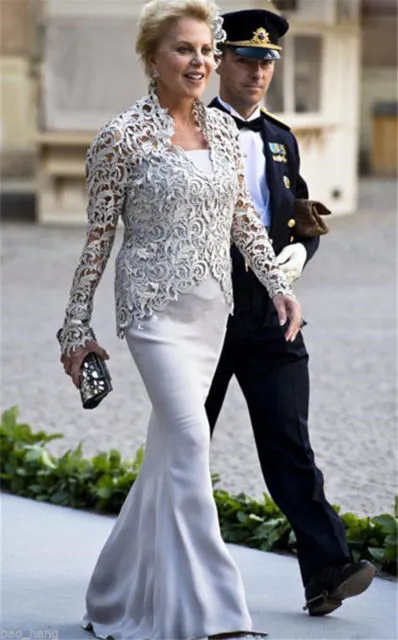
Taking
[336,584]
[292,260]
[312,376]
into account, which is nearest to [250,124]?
[292,260]

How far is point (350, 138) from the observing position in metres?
20.3

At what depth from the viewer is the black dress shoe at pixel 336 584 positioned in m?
4.71

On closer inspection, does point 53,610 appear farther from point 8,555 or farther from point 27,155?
point 27,155

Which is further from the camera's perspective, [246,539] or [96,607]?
[246,539]

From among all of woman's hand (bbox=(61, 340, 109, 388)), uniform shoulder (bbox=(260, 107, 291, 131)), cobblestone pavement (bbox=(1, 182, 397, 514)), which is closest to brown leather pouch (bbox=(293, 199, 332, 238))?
uniform shoulder (bbox=(260, 107, 291, 131))

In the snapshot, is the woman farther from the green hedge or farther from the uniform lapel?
the green hedge

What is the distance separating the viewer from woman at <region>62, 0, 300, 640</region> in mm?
4316

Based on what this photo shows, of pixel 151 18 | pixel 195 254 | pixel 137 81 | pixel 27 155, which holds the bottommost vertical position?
pixel 27 155

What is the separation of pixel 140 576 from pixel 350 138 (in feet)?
53.3

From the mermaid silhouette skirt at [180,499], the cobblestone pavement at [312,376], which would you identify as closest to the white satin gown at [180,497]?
the mermaid silhouette skirt at [180,499]

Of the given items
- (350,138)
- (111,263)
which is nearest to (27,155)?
(350,138)

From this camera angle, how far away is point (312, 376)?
30.6 feet

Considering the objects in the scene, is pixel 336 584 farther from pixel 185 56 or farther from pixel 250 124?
pixel 185 56

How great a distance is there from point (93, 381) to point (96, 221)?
45cm
